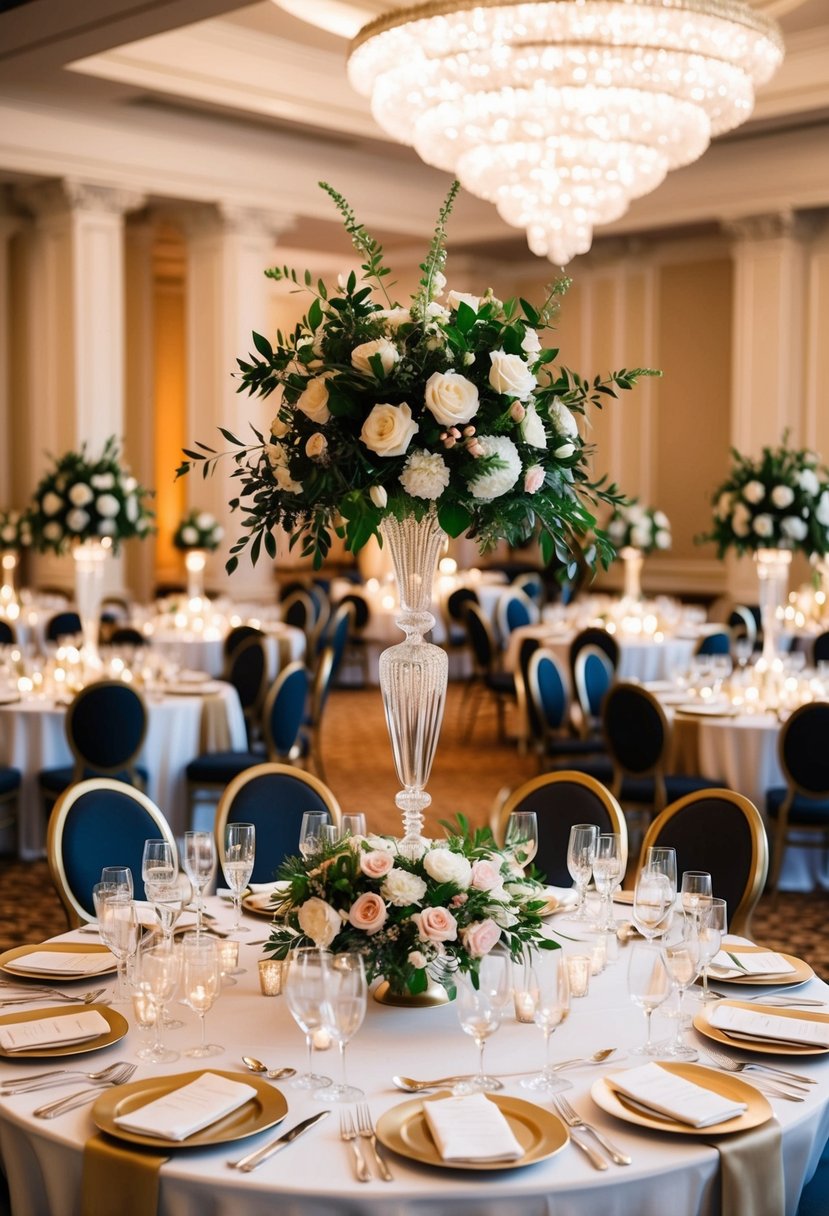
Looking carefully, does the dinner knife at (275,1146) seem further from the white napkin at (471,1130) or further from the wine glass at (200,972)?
the wine glass at (200,972)

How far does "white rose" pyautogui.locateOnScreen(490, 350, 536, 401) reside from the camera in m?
2.73

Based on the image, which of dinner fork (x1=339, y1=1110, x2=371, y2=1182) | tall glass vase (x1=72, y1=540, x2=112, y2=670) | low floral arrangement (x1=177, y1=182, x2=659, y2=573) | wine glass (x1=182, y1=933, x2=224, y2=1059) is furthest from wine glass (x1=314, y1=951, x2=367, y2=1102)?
tall glass vase (x1=72, y1=540, x2=112, y2=670)

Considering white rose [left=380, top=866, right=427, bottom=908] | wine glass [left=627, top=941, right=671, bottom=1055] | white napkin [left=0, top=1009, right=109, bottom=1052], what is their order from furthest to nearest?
white rose [left=380, top=866, right=427, bottom=908] → white napkin [left=0, top=1009, right=109, bottom=1052] → wine glass [left=627, top=941, right=671, bottom=1055]

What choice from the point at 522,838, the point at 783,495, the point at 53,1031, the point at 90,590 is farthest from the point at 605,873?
the point at 90,590

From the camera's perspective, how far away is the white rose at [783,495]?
7156 mm

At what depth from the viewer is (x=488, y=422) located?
2.78 m

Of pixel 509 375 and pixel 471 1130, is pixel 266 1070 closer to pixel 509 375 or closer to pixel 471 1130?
pixel 471 1130

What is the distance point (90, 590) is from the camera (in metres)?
7.61

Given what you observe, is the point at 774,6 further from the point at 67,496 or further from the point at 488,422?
the point at 488,422

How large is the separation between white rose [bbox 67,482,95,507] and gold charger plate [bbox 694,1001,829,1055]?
5.59 m

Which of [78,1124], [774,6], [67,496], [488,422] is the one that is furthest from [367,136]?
[78,1124]

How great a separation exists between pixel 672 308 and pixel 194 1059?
13.5 metres

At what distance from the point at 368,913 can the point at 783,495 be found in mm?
5100

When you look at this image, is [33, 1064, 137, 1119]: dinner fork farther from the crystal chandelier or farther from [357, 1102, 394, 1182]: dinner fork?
the crystal chandelier
